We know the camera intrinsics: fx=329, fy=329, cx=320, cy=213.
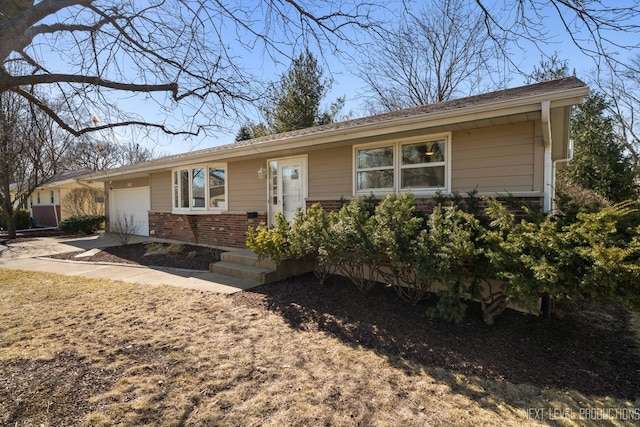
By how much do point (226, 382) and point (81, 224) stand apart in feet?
56.9

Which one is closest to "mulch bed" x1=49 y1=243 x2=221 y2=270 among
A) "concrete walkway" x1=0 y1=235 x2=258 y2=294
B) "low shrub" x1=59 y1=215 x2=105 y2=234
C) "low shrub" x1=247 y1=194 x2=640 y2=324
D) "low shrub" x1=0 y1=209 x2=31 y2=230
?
"concrete walkway" x1=0 y1=235 x2=258 y2=294

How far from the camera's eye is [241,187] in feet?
31.2

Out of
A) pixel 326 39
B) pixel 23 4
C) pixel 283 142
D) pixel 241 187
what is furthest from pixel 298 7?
pixel 241 187

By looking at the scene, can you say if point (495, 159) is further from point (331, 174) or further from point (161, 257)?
point (161, 257)

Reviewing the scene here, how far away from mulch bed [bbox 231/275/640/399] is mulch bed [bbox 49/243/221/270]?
3204 mm

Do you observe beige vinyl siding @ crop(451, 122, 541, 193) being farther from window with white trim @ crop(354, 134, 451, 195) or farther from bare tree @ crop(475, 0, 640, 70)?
bare tree @ crop(475, 0, 640, 70)

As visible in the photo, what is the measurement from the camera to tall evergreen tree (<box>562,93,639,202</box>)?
12.8 m

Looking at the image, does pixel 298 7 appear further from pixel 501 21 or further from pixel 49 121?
pixel 49 121

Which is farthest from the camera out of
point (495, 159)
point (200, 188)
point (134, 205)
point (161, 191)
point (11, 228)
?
point (11, 228)

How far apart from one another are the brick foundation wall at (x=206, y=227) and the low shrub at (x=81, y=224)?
640 cm

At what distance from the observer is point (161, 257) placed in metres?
9.34

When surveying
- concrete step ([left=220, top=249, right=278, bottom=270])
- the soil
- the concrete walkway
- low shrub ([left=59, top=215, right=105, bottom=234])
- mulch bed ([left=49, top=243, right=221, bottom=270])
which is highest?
low shrub ([left=59, top=215, right=105, bottom=234])

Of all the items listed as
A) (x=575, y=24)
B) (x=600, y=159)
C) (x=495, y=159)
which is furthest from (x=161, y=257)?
(x=600, y=159)

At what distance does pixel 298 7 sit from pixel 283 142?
3.66 meters
